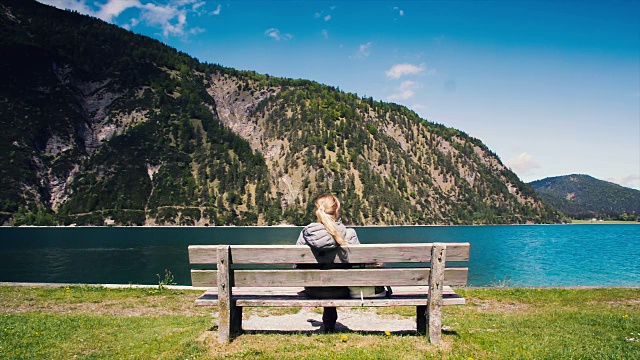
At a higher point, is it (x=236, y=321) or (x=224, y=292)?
(x=224, y=292)

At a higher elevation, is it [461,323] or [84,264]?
[461,323]

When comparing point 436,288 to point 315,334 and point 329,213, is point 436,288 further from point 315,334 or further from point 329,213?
point 315,334

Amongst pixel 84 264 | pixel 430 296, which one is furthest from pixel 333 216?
pixel 84 264

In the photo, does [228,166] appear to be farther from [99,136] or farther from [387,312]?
[387,312]

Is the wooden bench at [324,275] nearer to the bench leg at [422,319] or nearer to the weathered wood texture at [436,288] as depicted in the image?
the weathered wood texture at [436,288]

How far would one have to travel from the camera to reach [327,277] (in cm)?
605

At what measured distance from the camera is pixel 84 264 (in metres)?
44.8

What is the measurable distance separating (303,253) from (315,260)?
0.20 meters

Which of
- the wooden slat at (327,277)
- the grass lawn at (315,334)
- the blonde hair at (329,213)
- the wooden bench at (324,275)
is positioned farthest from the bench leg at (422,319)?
the blonde hair at (329,213)

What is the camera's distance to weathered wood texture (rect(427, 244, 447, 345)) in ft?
20.3

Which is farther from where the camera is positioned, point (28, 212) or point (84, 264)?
point (28, 212)

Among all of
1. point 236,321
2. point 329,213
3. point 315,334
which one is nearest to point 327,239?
point 329,213

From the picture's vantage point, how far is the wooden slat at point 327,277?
6051 millimetres

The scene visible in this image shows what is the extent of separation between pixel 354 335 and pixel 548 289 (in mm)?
9321
